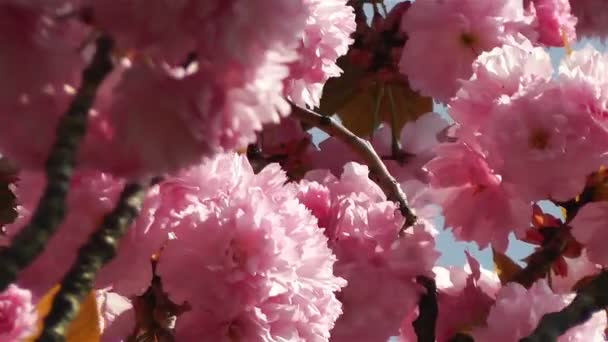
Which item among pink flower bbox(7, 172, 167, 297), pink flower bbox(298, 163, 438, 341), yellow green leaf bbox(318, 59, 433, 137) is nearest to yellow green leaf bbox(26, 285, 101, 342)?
pink flower bbox(7, 172, 167, 297)

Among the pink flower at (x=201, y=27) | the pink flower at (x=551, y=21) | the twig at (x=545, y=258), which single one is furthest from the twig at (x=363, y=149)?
the pink flower at (x=201, y=27)

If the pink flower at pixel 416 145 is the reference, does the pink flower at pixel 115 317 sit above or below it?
above

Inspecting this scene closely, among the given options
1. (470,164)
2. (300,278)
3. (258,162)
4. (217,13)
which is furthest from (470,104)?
(217,13)

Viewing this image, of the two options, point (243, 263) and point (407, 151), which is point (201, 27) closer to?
point (243, 263)

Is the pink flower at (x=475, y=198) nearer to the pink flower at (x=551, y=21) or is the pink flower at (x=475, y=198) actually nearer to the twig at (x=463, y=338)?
the twig at (x=463, y=338)

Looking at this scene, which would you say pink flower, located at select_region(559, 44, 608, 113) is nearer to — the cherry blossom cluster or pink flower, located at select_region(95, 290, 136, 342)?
the cherry blossom cluster

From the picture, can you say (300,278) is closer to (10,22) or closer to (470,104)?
(470,104)

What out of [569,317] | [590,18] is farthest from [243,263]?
[590,18]
